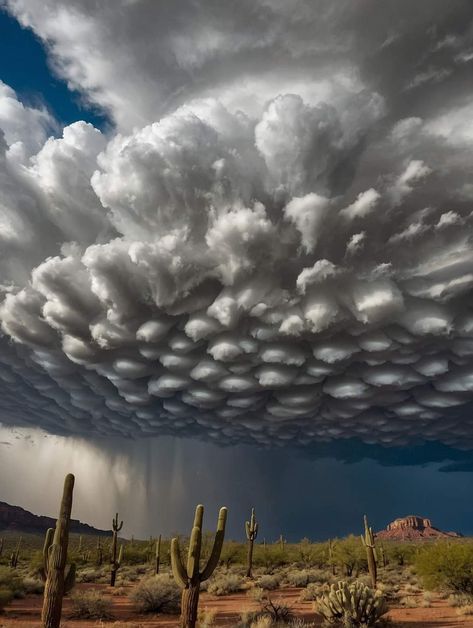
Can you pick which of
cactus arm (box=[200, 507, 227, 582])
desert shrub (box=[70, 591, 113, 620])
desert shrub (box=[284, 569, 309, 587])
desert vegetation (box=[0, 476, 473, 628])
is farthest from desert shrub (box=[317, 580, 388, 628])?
desert shrub (box=[284, 569, 309, 587])

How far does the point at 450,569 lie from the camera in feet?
88.4

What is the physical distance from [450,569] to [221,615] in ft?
50.3

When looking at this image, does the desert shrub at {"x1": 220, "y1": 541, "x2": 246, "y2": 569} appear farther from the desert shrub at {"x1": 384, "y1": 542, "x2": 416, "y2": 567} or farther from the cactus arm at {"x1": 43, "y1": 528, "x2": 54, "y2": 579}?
the cactus arm at {"x1": 43, "y1": 528, "x2": 54, "y2": 579}

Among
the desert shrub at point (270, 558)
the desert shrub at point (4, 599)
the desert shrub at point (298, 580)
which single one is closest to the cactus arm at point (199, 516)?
the desert shrub at point (4, 599)

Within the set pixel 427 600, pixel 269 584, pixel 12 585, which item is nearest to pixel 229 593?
pixel 269 584

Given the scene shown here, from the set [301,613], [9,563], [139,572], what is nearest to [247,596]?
[301,613]

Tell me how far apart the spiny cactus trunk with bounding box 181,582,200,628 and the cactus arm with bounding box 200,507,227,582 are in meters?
0.63

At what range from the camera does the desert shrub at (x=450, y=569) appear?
26391 mm

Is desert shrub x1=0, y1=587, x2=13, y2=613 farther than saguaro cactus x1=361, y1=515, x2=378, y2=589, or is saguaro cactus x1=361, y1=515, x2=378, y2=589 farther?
saguaro cactus x1=361, y1=515, x2=378, y2=589

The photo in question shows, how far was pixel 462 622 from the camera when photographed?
61.5 feet

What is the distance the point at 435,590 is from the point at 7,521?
213 metres

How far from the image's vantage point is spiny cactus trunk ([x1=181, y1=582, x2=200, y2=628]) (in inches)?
589

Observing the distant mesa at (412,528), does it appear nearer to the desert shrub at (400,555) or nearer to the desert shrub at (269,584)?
the desert shrub at (400,555)

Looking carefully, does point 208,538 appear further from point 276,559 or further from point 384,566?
point 384,566
